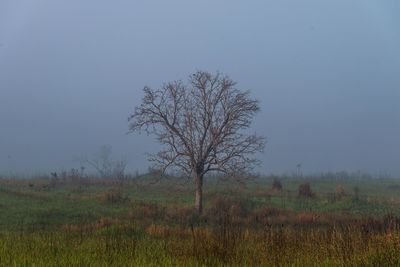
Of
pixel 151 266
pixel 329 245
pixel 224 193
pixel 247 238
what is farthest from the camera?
pixel 224 193

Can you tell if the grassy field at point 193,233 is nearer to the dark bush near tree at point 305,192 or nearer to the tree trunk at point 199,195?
the tree trunk at point 199,195

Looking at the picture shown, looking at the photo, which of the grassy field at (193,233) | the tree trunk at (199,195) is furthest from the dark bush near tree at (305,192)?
the tree trunk at (199,195)

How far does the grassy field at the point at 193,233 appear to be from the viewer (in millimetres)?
10508

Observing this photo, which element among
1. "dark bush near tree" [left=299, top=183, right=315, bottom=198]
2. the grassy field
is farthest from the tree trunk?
"dark bush near tree" [left=299, top=183, right=315, bottom=198]

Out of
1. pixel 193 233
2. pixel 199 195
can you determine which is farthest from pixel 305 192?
pixel 193 233

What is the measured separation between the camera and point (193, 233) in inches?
451

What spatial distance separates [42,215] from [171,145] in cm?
976

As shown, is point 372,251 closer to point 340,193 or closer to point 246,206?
point 246,206

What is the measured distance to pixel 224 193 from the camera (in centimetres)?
4081

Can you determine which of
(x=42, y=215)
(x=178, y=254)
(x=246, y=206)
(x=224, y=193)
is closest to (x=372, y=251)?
(x=178, y=254)

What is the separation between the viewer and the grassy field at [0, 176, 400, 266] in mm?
10508

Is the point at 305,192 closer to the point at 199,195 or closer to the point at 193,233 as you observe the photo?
the point at 199,195

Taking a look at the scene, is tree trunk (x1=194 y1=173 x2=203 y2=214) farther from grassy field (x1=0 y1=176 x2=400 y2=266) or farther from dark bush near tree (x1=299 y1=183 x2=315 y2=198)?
dark bush near tree (x1=299 y1=183 x2=315 y2=198)

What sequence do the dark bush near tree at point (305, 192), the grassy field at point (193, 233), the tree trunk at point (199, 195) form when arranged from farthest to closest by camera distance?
1. the dark bush near tree at point (305, 192)
2. the tree trunk at point (199, 195)
3. the grassy field at point (193, 233)
